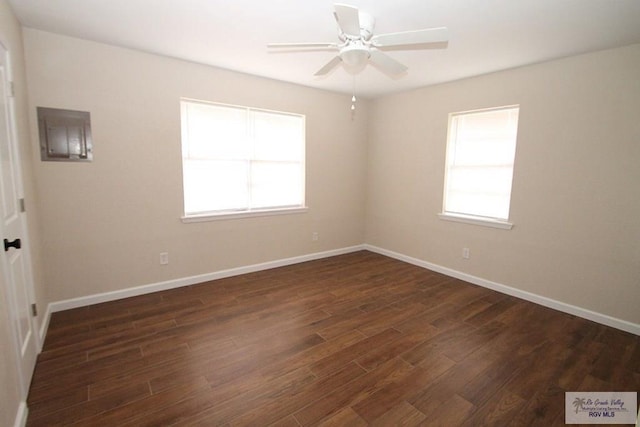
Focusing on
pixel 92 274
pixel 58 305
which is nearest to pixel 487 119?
pixel 92 274

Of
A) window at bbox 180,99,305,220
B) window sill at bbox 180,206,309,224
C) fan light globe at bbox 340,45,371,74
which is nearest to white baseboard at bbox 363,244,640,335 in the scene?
window sill at bbox 180,206,309,224

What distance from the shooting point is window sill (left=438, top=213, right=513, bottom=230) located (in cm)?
358

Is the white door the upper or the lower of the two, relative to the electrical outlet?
upper

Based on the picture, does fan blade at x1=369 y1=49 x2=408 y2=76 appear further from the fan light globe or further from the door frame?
the door frame

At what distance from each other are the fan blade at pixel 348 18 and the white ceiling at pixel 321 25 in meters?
0.43

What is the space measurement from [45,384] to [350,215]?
4113 millimetres

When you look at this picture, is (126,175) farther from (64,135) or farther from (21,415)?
(21,415)

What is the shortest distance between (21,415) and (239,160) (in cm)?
296

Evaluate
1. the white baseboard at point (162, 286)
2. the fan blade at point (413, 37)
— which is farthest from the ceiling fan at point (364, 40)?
the white baseboard at point (162, 286)

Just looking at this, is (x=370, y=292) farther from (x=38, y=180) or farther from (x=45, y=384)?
(x=38, y=180)

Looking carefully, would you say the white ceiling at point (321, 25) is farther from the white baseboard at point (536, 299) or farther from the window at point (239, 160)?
the white baseboard at point (536, 299)

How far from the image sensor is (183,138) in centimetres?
352

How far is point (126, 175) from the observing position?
316 cm

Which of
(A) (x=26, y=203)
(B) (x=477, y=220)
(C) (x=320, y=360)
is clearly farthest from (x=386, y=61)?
(A) (x=26, y=203)
